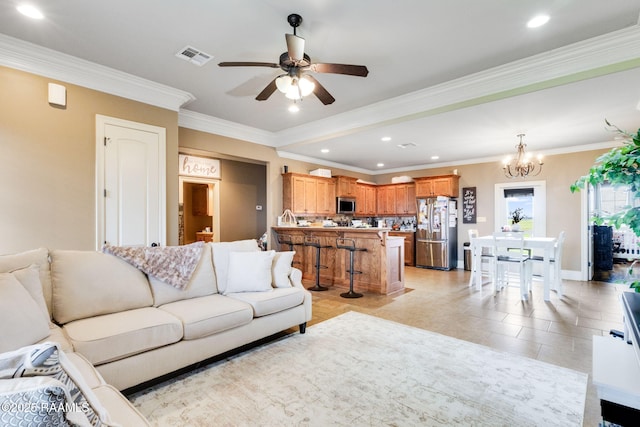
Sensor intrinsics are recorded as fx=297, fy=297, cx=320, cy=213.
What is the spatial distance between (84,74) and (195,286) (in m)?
2.68

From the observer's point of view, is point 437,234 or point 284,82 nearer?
point 284,82

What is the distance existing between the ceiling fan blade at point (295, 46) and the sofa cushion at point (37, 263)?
2424 millimetres

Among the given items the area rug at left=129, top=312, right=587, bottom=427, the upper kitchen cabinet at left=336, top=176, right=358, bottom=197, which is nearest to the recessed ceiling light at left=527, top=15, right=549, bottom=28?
the area rug at left=129, top=312, right=587, bottom=427

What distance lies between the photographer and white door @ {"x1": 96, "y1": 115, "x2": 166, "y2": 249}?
3.40 m

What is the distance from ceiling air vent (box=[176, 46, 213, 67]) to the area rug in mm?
2956

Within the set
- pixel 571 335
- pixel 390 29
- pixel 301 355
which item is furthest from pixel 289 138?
pixel 571 335

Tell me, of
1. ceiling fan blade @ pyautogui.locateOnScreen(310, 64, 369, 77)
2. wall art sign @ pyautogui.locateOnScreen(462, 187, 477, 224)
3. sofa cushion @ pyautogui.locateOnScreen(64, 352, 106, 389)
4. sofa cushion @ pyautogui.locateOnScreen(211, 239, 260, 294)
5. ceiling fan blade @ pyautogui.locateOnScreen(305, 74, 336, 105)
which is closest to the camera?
sofa cushion @ pyautogui.locateOnScreen(64, 352, 106, 389)

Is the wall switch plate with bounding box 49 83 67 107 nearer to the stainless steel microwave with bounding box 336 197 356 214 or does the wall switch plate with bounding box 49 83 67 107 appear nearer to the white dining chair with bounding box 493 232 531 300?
the stainless steel microwave with bounding box 336 197 356 214

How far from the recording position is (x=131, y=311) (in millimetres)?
2316

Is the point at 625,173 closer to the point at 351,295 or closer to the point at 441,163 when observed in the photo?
the point at 351,295

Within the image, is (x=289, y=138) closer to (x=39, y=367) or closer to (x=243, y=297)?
(x=243, y=297)

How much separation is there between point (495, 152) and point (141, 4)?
22.0ft

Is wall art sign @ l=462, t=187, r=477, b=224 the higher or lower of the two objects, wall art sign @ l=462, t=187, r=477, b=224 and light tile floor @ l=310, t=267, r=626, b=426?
the higher

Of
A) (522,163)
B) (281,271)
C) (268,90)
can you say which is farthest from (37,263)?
(522,163)
